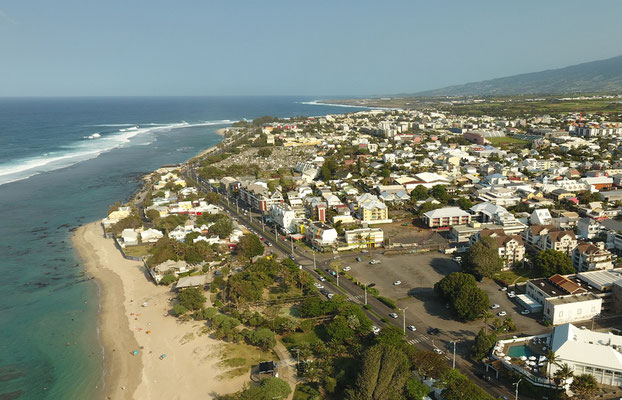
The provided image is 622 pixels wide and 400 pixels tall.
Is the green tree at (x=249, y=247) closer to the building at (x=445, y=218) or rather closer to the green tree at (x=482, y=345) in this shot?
the building at (x=445, y=218)

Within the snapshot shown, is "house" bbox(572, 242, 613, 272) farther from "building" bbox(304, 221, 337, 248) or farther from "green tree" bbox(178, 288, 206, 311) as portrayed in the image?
"green tree" bbox(178, 288, 206, 311)

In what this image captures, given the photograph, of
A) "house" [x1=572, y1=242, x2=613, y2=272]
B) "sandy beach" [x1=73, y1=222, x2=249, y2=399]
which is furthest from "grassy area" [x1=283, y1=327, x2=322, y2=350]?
"house" [x1=572, y1=242, x2=613, y2=272]

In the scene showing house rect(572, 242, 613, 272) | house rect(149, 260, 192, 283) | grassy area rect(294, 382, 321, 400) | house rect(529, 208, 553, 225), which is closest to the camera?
grassy area rect(294, 382, 321, 400)

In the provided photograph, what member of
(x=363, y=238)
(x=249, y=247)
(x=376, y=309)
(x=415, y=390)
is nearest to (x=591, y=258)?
(x=376, y=309)

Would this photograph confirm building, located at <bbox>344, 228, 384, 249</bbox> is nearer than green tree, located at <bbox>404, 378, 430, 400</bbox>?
No

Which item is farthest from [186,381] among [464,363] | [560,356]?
[560,356]

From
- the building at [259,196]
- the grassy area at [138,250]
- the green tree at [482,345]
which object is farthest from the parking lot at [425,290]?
the grassy area at [138,250]

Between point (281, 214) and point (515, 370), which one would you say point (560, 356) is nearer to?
point (515, 370)
